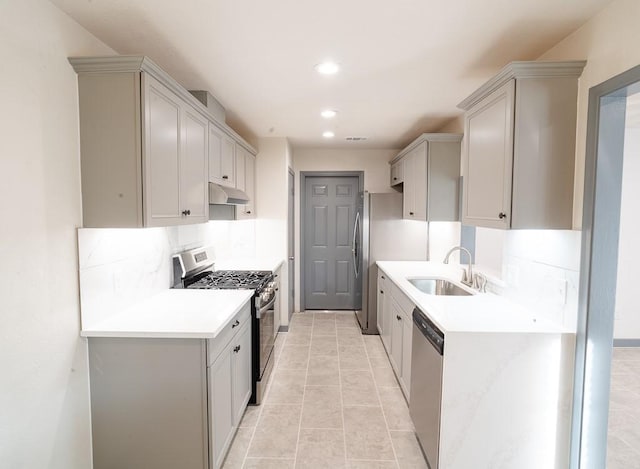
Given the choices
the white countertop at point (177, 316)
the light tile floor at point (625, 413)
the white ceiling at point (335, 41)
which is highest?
the white ceiling at point (335, 41)

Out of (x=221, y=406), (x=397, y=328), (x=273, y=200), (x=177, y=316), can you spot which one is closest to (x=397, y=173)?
(x=273, y=200)

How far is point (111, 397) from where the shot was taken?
5.75 feet

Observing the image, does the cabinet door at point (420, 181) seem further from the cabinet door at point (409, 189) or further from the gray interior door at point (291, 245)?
the gray interior door at point (291, 245)

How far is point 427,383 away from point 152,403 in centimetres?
153

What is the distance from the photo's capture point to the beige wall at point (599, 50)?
1428mm

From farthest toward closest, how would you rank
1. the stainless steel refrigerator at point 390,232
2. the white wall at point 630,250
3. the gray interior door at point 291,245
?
the gray interior door at point 291,245, the stainless steel refrigerator at point 390,232, the white wall at point 630,250

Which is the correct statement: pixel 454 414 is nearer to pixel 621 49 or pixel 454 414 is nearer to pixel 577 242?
pixel 577 242

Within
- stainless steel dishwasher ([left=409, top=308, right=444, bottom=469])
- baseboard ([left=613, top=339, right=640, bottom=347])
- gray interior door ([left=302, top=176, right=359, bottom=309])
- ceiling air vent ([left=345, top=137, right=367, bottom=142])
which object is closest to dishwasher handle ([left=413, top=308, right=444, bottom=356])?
stainless steel dishwasher ([left=409, top=308, right=444, bottom=469])

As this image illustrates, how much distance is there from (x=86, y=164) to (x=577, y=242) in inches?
99.3

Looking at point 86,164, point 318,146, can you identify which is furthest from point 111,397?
point 318,146

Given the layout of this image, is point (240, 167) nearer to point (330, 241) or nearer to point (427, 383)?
point (330, 241)

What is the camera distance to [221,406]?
1.94 meters

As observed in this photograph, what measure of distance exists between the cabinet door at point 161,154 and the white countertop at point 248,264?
1.51 m

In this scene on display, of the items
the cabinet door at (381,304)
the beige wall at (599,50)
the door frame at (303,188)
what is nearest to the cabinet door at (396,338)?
the cabinet door at (381,304)
